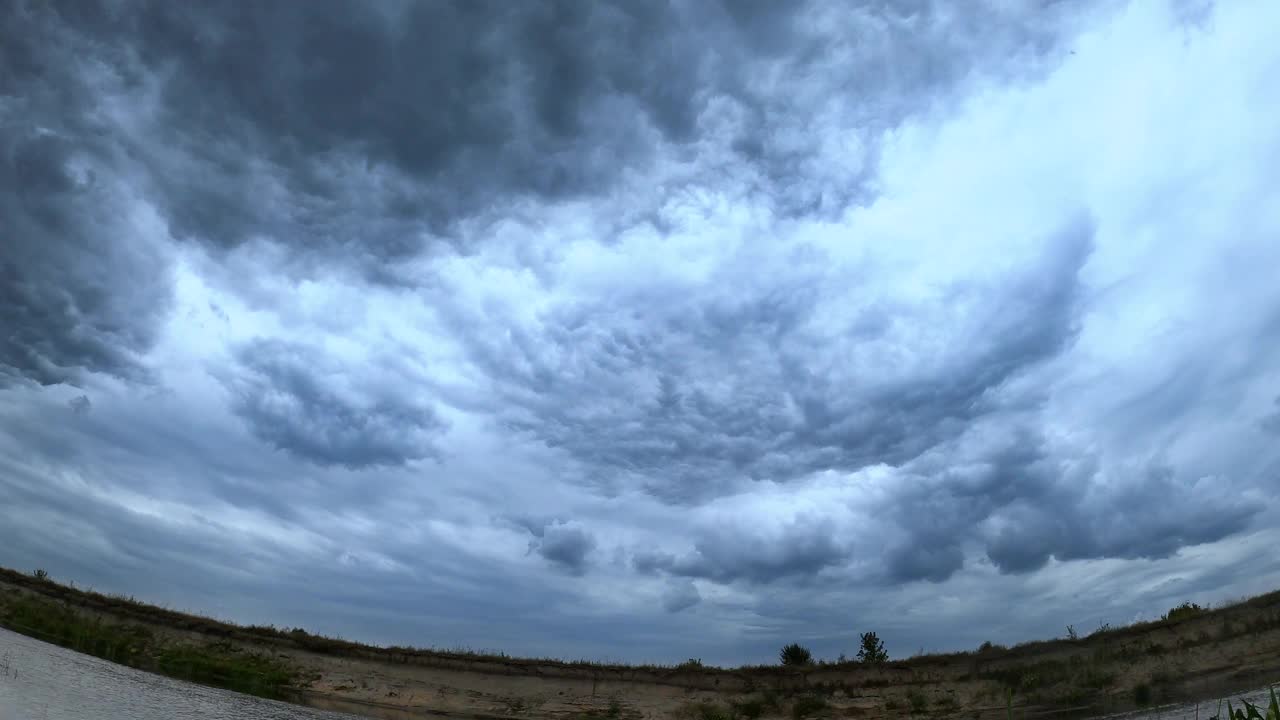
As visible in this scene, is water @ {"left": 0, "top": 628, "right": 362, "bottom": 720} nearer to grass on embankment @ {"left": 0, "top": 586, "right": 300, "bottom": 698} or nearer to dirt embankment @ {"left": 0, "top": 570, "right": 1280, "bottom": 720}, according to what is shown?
grass on embankment @ {"left": 0, "top": 586, "right": 300, "bottom": 698}

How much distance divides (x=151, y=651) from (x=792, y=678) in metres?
24.6

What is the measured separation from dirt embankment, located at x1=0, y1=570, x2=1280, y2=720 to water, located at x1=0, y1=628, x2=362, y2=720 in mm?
5432

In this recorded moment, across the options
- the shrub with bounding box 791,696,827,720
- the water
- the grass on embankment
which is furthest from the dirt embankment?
the water

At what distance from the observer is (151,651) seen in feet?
92.9

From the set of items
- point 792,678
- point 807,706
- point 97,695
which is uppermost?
point 792,678

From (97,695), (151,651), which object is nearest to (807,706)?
(97,695)

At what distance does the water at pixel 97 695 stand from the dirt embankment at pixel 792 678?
543 cm

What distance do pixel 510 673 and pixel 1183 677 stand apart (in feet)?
69.7

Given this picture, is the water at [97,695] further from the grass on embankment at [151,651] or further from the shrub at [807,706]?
the shrub at [807,706]

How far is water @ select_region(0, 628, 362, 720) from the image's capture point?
11.2 meters

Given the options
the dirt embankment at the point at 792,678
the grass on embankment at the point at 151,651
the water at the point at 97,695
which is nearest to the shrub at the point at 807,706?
the dirt embankment at the point at 792,678

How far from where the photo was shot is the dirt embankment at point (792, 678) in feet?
66.1

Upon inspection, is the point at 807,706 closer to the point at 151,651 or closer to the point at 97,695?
the point at 97,695

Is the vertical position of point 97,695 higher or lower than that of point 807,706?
higher
